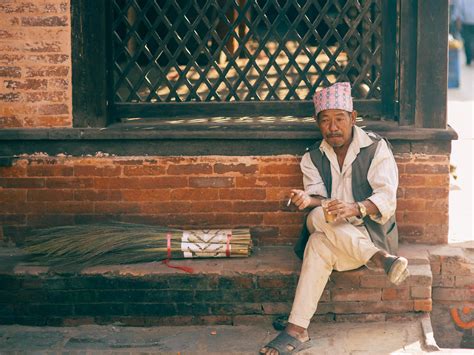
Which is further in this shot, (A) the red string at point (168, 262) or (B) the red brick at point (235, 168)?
(B) the red brick at point (235, 168)

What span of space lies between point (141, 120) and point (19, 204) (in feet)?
3.54

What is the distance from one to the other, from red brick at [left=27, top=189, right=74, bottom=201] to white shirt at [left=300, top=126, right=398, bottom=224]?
1653 millimetres

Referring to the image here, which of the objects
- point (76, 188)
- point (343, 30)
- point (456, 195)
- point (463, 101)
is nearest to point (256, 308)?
point (76, 188)

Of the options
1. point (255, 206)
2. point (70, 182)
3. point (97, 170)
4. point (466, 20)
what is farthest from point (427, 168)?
point (466, 20)

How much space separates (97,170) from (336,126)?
171 cm

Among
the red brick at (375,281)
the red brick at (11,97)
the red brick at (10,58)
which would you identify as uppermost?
the red brick at (10,58)

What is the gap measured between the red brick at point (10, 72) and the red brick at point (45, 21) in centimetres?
31

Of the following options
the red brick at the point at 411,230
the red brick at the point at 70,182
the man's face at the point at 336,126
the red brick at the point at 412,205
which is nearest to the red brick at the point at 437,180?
the red brick at the point at 412,205

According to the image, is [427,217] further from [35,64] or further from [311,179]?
[35,64]

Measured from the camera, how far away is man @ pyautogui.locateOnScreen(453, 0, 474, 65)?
16.4m

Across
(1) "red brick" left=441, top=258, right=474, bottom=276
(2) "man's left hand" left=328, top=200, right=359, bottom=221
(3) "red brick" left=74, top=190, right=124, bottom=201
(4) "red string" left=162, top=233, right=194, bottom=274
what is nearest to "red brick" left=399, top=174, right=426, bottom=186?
(1) "red brick" left=441, top=258, right=474, bottom=276

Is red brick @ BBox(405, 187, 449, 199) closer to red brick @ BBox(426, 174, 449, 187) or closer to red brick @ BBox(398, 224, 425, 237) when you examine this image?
red brick @ BBox(426, 174, 449, 187)

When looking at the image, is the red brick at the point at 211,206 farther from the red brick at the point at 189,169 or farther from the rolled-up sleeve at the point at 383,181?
the rolled-up sleeve at the point at 383,181

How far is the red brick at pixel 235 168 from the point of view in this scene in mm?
6059
